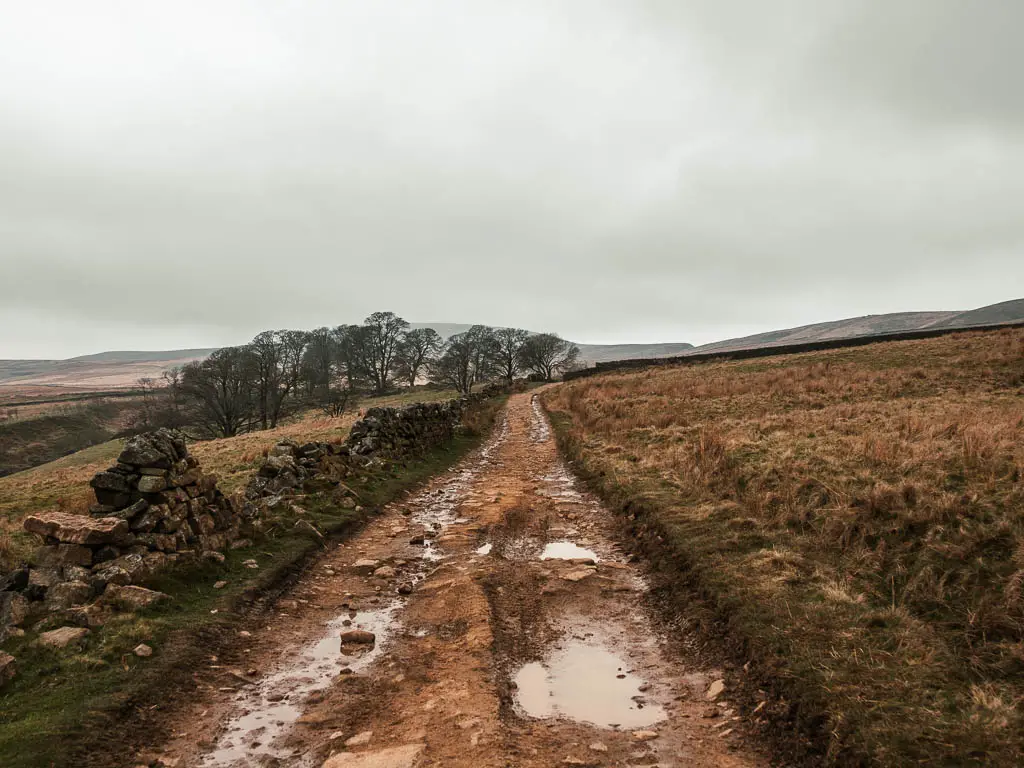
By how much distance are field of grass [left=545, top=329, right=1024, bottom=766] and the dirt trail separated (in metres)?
0.84

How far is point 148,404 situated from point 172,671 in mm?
49353

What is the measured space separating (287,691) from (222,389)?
43.1 meters

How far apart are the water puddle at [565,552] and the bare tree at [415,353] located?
205ft

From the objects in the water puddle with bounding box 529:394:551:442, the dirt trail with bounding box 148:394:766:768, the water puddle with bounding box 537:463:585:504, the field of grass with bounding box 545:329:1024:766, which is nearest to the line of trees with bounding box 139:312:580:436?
the water puddle with bounding box 529:394:551:442

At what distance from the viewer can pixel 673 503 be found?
34.2 feet

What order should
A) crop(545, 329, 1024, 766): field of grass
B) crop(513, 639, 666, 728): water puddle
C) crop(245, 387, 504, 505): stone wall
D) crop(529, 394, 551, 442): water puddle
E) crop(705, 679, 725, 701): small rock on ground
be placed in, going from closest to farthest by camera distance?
1. crop(545, 329, 1024, 766): field of grass
2. crop(513, 639, 666, 728): water puddle
3. crop(705, 679, 725, 701): small rock on ground
4. crop(245, 387, 504, 505): stone wall
5. crop(529, 394, 551, 442): water puddle

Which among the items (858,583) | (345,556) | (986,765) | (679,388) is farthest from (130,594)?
(679,388)

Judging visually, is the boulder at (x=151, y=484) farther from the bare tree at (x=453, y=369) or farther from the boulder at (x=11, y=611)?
the bare tree at (x=453, y=369)

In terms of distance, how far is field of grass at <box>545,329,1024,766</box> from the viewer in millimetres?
4242

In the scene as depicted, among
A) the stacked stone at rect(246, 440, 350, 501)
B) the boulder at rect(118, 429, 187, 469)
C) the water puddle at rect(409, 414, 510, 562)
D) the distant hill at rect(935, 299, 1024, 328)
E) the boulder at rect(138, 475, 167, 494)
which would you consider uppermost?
the distant hill at rect(935, 299, 1024, 328)

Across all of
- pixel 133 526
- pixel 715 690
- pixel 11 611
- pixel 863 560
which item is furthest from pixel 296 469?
pixel 863 560

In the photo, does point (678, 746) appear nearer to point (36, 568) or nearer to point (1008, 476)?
point (1008, 476)

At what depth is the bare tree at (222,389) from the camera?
42.2 metres

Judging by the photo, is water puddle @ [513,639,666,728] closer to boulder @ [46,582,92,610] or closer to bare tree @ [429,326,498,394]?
boulder @ [46,582,92,610]
